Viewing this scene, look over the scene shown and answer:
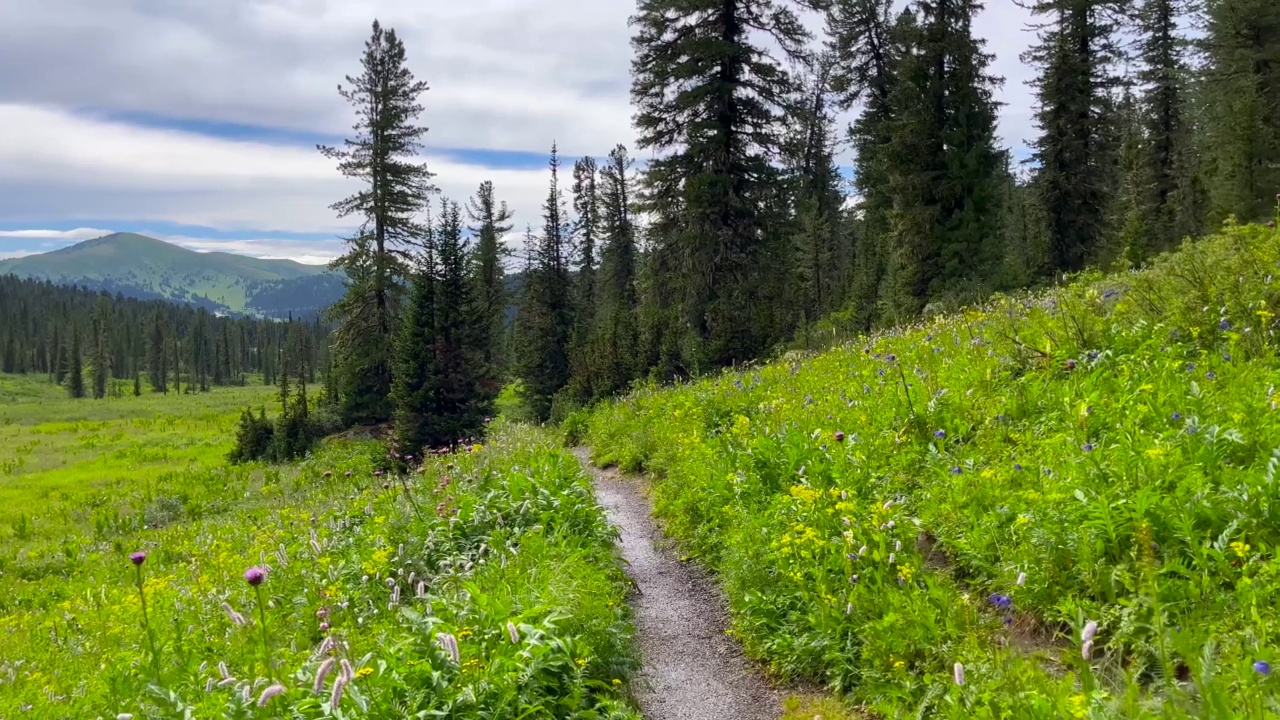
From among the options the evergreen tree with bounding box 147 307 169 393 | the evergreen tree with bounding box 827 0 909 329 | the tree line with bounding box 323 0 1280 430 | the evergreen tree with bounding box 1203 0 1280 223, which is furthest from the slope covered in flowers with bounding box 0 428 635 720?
the evergreen tree with bounding box 147 307 169 393

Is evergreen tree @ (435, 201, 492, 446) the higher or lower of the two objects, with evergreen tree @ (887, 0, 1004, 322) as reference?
lower

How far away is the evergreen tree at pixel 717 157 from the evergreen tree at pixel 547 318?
12.2 meters

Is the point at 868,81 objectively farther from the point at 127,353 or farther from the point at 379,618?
the point at 127,353

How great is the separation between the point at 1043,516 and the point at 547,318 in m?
32.5

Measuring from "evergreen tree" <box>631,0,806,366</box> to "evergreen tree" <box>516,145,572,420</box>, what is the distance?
1217 centimetres

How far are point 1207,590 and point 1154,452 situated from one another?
82cm

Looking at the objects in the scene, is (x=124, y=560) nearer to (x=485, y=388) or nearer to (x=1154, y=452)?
(x=485, y=388)

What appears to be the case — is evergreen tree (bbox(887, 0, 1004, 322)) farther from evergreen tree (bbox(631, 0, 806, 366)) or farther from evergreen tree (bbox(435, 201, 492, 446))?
evergreen tree (bbox(435, 201, 492, 446))

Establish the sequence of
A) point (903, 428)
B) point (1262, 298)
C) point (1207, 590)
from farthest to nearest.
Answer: point (903, 428) → point (1262, 298) → point (1207, 590)

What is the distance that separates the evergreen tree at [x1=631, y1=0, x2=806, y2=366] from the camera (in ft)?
68.1

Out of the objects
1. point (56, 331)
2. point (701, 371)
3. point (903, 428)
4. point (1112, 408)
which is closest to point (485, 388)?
point (701, 371)

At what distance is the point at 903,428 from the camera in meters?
6.50

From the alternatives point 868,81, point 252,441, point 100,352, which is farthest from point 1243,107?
point 100,352

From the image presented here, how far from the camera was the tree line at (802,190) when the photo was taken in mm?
21266
